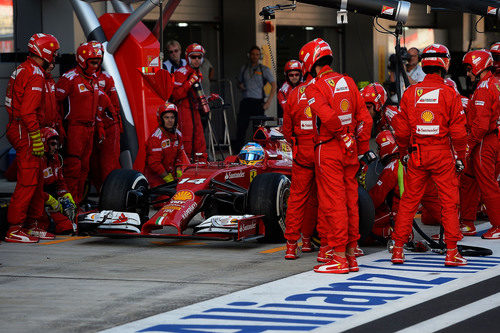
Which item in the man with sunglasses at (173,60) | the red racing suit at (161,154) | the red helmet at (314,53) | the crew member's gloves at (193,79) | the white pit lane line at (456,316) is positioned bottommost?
the white pit lane line at (456,316)

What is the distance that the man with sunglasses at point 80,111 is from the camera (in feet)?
41.2

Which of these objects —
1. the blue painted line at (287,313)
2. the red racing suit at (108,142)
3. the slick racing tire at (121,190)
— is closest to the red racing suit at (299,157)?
the slick racing tire at (121,190)

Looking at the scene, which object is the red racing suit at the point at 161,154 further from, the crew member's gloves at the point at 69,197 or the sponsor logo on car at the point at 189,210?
the sponsor logo on car at the point at 189,210

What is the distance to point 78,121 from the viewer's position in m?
12.7

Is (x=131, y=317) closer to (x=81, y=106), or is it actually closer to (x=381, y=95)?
(x=381, y=95)

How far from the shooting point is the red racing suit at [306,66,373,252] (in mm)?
8797

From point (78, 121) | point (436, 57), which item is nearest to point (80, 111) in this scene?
point (78, 121)

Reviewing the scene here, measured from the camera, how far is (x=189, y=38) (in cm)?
2205

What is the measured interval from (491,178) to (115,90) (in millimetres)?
5139

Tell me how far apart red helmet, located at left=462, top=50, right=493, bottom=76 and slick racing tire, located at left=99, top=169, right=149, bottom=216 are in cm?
375

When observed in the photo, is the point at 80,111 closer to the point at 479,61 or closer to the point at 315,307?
the point at 479,61

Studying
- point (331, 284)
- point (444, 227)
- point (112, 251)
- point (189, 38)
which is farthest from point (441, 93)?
point (189, 38)

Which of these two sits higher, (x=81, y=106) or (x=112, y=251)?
(x=81, y=106)

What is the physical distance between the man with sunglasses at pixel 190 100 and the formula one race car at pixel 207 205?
11.6ft
